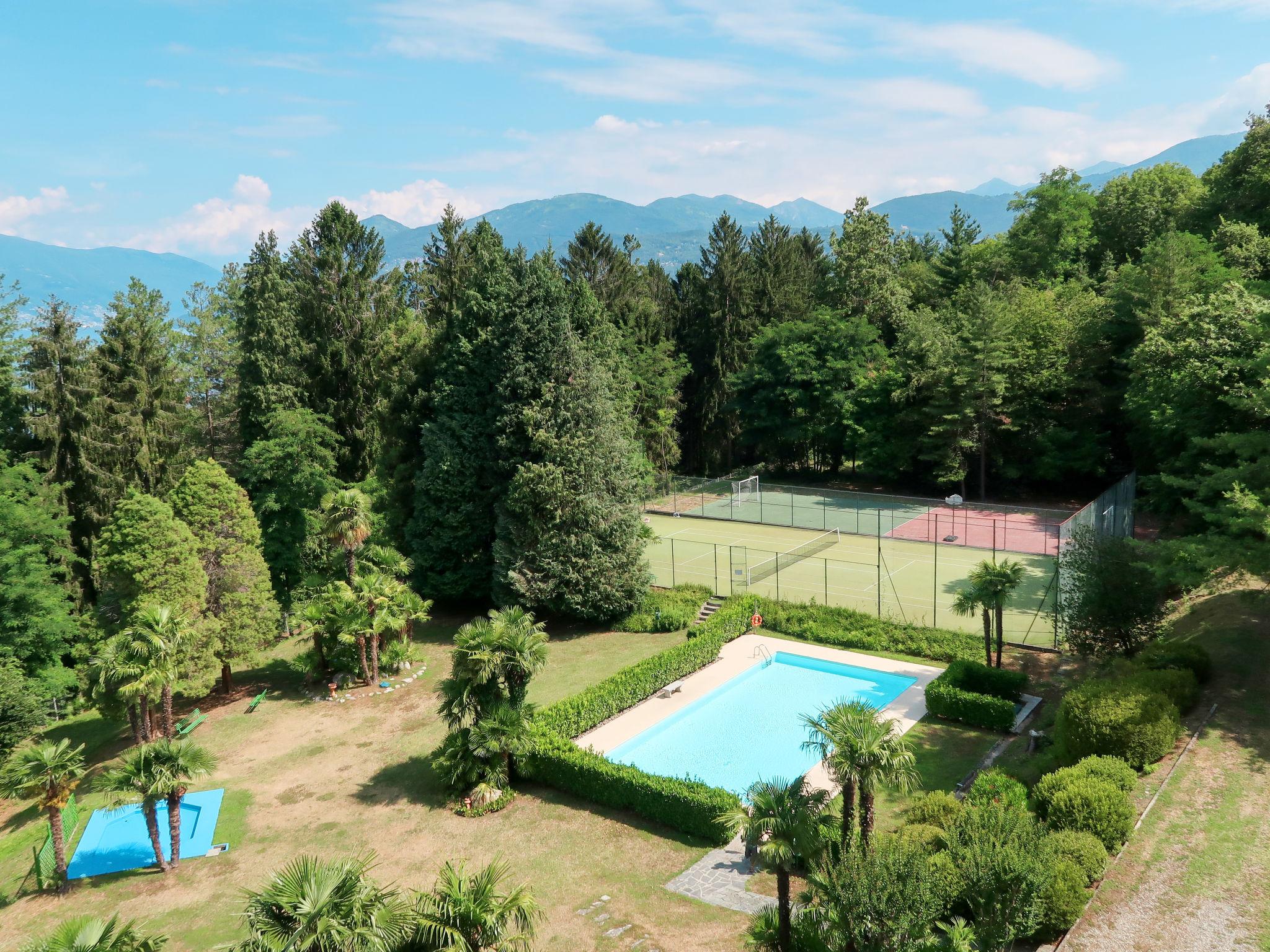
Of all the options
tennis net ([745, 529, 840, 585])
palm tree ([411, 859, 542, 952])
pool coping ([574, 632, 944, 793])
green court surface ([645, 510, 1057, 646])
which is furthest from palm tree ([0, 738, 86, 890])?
tennis net ([745, 529, 840, 585])

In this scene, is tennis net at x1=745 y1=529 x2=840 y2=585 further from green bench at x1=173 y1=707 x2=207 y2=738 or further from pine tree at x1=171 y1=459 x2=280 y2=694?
green bench at x1=173 y1=707 x2=207 y2=738

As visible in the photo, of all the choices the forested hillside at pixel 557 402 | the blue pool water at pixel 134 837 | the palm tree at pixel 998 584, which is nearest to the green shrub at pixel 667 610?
the forested hillside at pixel 557 402

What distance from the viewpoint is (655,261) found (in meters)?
77.1

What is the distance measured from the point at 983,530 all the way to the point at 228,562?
33413 mm

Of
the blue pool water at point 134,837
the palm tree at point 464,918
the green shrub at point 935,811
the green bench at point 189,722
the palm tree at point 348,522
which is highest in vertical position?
the palm tree at point 348,522

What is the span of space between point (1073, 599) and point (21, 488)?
127 ft

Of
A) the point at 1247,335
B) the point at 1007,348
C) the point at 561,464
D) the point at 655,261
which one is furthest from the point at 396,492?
the point at 655,261

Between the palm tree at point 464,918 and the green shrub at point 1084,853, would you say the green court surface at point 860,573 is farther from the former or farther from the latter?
the palm tree at point 464,918

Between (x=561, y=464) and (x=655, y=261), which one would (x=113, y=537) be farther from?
(x=655, y=261)

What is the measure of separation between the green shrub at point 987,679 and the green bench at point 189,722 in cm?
2303

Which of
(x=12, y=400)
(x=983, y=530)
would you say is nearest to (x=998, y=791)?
(x=983, y=530)

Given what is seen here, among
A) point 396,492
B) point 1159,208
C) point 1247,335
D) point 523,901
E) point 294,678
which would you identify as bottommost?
point 294,678

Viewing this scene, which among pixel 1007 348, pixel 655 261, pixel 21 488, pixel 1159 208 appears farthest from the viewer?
pixel 655 261

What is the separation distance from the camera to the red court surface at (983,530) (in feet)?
127
